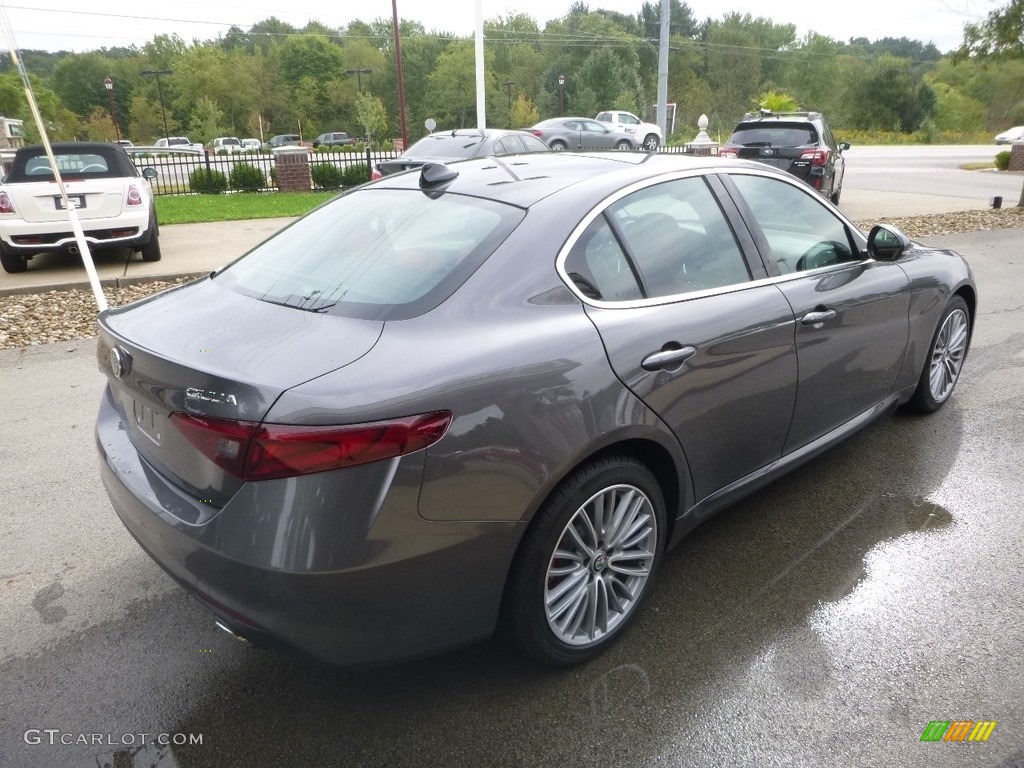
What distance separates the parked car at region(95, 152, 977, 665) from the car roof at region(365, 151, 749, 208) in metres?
0.02

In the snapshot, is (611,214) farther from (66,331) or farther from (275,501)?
(66,331)

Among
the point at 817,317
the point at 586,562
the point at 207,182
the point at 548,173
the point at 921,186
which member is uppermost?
the point at 548,173

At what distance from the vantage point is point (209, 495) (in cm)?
210

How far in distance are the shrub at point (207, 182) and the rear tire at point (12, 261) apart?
34.3 ft

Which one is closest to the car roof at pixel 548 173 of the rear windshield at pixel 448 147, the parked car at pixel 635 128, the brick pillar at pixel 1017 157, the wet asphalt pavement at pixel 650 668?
the wet asphalt pavement at pixel 650 668

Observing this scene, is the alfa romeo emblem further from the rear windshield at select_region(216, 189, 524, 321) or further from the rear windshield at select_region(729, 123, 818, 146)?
the rear windshield at select_region(729, 123, 818, 146)

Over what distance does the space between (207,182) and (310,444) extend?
771 inches

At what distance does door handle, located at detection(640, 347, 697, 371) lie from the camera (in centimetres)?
251

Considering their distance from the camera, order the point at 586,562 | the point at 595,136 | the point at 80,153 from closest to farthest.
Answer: the point at 586,562 < the point at 80,153 < the point at 595,136

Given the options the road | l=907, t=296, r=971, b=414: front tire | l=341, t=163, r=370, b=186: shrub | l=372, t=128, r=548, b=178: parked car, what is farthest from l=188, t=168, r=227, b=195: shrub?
l=907, t=296, r=971, b=414: front tire

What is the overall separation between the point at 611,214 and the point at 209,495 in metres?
1.61

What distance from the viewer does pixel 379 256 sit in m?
2.63

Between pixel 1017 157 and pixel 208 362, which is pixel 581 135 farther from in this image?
pixel 208 362

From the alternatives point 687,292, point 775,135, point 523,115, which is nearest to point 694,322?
point 687,292
